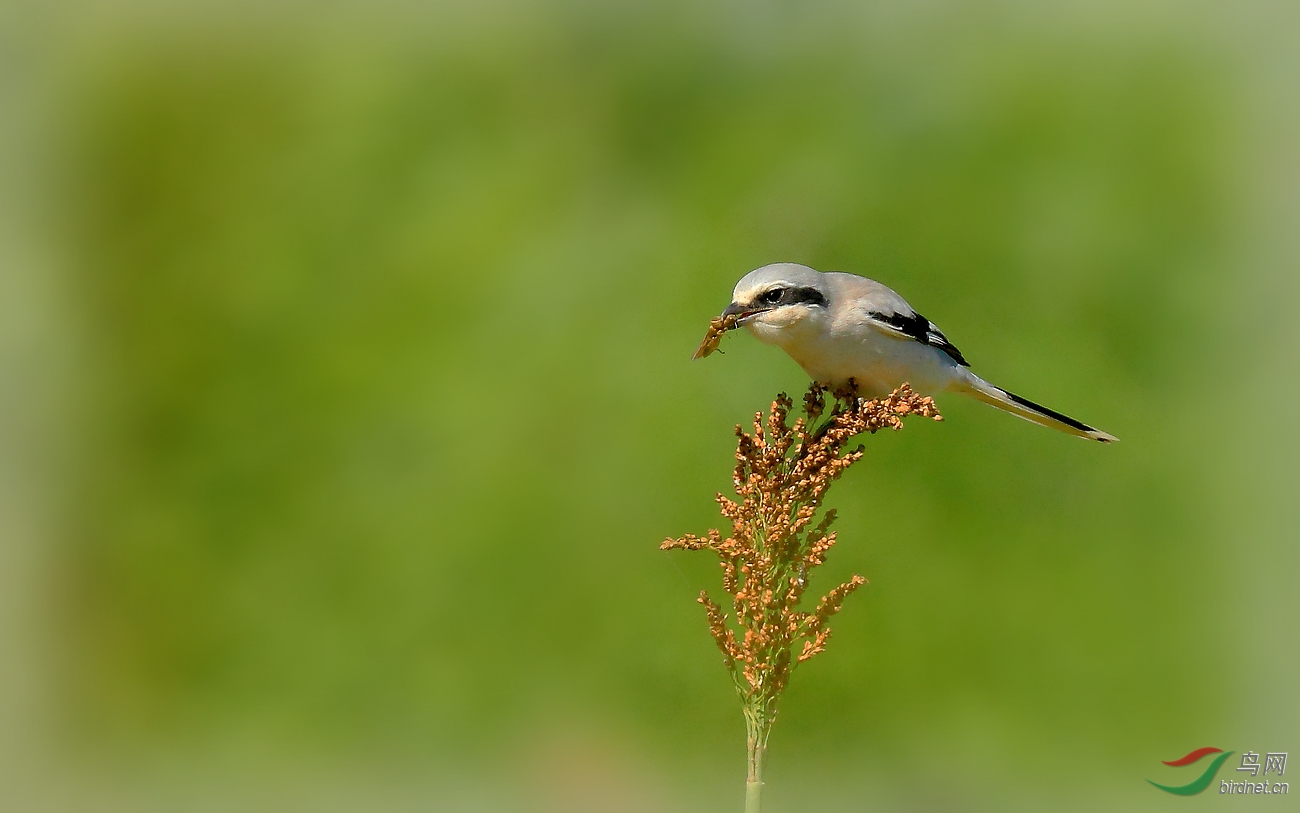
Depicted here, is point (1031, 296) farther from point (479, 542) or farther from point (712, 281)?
point (479, 542)

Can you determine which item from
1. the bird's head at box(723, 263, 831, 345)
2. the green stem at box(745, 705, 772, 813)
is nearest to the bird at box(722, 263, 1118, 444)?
the bird's head at box(723, 263, 831, 345)

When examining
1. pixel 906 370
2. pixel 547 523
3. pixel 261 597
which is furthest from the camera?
pixel 261 597

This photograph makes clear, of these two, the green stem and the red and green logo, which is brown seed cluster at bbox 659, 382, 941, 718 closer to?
the green stem

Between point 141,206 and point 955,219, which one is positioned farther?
point 141,206

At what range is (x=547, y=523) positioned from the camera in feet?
31.2

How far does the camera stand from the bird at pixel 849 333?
407cm

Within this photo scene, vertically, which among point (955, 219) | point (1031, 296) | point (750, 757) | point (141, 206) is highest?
point (141, 206)

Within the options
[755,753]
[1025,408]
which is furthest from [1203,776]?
[755,753]

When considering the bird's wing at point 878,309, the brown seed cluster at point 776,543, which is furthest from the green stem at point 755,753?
the bird's wing at point 878,309

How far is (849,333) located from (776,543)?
1.51 meters

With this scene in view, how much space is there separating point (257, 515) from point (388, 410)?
178 centimetres

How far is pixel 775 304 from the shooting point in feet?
13.3

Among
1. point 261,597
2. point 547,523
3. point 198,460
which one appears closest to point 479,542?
point 547,523

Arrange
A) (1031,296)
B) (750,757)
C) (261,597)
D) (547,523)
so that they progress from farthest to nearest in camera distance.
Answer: (261,597)
(547,523)
(1031,296)
(750,757)
